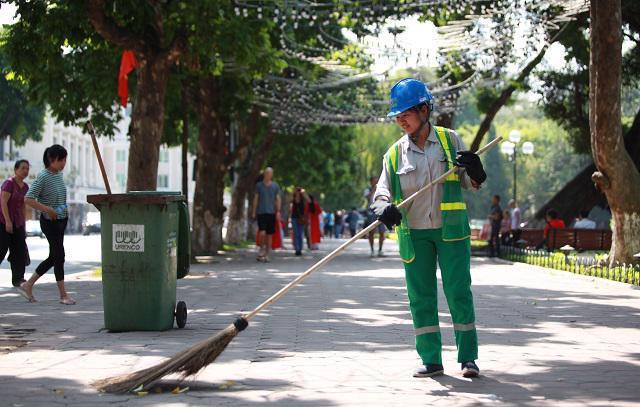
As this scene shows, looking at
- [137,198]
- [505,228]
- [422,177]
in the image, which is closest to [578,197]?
[505,228]

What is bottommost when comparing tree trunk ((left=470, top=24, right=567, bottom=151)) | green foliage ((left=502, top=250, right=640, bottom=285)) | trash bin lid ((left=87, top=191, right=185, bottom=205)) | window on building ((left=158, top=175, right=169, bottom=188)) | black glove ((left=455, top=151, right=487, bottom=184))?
green foliage ((left=502, top=250, right=640, bottom=285))

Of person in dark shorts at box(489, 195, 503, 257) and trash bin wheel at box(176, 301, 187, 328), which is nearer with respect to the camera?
trash bin wheel at box(176, 301, 187, 328)

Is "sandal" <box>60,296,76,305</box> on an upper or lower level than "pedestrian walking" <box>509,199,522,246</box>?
lower

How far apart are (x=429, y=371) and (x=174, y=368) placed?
61.5 inches

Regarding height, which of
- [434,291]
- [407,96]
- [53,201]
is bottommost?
[434,291]

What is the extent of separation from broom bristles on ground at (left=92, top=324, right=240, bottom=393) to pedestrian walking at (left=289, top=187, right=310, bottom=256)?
70.6 ft

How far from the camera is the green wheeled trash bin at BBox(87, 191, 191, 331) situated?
9.91m

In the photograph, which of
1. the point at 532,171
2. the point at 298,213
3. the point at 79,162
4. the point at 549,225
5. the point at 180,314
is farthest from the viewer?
the point at 532,171

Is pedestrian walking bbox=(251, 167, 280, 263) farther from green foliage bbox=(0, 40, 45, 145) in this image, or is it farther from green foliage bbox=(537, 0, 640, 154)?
green foliage bbox=(0, 40, 45, 145)

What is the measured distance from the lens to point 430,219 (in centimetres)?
727

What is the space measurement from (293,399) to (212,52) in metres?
13.8

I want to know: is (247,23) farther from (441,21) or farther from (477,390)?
(477,390)

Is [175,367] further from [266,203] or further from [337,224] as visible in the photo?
[337,224]

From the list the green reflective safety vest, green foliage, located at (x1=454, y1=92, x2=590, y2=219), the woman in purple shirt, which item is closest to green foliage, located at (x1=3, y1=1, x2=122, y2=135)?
the woman in purple shirt
